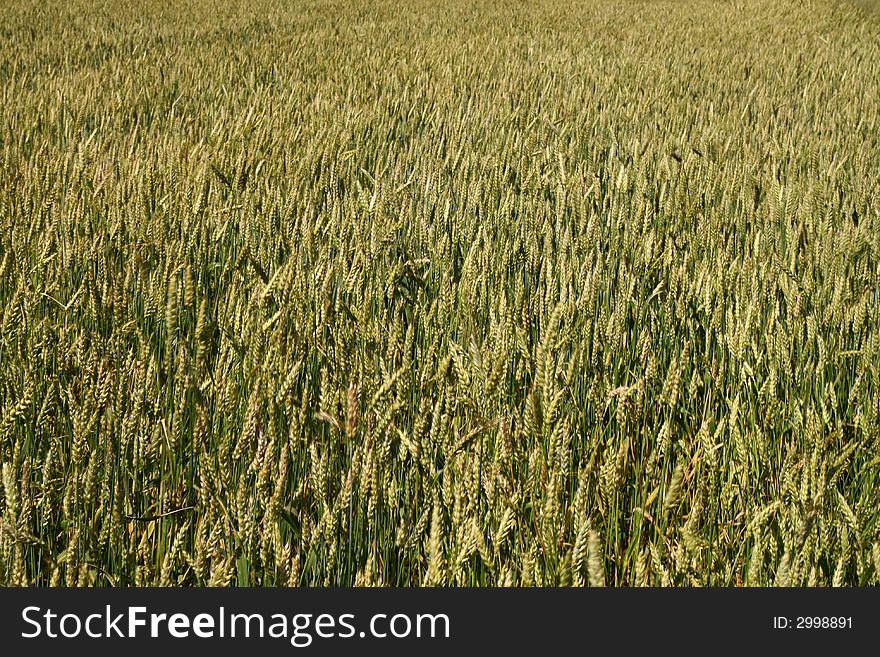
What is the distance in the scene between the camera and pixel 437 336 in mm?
1391

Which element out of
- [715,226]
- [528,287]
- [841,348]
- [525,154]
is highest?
[525,154]

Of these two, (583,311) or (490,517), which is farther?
(583,311)

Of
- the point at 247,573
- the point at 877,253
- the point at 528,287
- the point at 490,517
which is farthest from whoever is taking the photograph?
the point at 877,253

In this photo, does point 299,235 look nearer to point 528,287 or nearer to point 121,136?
point 528,287

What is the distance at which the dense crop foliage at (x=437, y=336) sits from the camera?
A: 94 cm

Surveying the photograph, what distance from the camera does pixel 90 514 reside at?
3.47 feet

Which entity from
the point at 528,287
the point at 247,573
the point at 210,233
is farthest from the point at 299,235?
the point at 247,573

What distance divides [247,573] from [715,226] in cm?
153

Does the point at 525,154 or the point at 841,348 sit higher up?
the point at 525,154

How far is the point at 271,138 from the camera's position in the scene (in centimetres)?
323

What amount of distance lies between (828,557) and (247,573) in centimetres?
66

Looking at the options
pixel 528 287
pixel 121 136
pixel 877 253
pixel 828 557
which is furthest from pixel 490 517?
pixel 121 136

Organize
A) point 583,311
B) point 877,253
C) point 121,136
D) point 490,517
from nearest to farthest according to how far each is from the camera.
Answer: point 490,517 < point 583,311 < point 877,253 < point 121,136

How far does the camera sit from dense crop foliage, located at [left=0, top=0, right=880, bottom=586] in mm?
945
